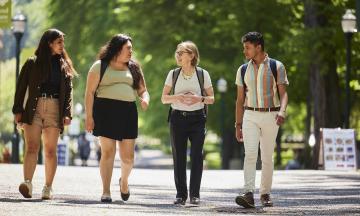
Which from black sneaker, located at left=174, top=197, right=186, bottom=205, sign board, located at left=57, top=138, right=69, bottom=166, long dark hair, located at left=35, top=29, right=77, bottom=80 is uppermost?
long dark hair, located at left=35, top=29, right=77, bottom=80

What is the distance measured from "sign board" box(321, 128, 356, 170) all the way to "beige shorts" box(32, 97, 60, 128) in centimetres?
1660

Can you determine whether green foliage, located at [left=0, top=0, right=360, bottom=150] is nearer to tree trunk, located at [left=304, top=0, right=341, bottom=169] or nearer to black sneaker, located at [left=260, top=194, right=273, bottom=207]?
tree trunk, located at [left=304, top=0, right=341, bottom=169]

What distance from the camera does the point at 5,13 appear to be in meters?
31.4

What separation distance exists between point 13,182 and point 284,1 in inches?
882

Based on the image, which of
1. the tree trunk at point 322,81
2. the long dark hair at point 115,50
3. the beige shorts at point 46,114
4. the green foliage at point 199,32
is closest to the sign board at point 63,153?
the green foliage at point 199,32

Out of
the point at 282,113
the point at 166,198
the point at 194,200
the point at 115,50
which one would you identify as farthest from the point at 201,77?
the point at 166,198

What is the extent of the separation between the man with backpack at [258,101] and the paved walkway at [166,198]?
0.63 m

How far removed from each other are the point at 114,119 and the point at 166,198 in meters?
2.18

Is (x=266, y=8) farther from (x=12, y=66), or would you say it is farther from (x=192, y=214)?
(x=12, y=66)

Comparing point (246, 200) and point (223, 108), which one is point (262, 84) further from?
point (223, 108)

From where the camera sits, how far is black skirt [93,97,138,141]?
530 inches

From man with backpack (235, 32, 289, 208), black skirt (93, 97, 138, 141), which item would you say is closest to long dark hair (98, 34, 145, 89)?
black skirt (93, 97, 138, 141)

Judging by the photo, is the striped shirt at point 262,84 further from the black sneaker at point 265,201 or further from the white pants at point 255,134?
the black sneaker at point 265,201

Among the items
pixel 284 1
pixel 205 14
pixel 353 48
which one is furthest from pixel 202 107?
pixel 205 14
